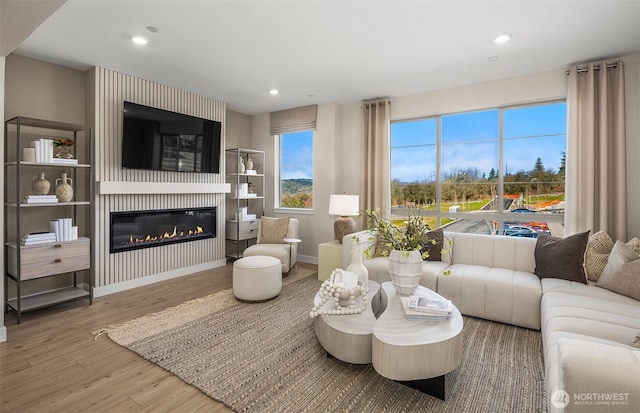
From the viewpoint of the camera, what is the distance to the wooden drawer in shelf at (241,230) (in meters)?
5.28

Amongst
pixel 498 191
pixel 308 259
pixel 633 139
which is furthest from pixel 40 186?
pixel 633 139

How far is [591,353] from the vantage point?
1.16 metres

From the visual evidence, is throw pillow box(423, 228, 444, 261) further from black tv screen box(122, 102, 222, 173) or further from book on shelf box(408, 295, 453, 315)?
black tv screen box(122, 102, 222, 173)

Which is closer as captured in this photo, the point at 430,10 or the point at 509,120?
the point at 430,10

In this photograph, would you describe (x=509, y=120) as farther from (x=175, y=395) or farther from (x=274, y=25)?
(x=175, y=395)

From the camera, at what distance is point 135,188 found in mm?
3979

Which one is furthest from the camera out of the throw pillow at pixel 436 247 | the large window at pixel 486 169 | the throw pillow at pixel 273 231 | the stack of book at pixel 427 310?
the throw pillow at pixel 273 231

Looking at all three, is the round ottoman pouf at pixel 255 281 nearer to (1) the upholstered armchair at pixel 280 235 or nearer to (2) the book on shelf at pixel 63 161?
(1) the upholstered armchair at pixel 280 235

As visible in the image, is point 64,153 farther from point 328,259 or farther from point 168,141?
point 328,259

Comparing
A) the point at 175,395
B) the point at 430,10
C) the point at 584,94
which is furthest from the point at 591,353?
the point at 584,94

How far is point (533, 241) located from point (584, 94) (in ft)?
5.66

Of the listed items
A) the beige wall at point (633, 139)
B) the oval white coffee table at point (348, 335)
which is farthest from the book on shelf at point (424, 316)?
the beige wall at point (633, 139)

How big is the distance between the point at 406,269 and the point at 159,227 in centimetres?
345

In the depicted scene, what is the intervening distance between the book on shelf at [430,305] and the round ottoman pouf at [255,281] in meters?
1.74
